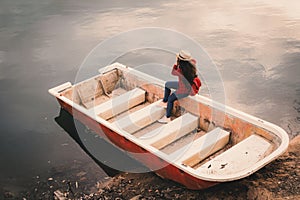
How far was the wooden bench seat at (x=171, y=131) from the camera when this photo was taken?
639 cm

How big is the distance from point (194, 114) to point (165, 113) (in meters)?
0.53

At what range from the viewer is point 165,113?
7.27 m

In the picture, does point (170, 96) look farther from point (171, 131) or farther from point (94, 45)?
point (94, 45)

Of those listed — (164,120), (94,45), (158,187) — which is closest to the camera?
(158,187)

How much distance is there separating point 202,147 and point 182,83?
3.85 feet

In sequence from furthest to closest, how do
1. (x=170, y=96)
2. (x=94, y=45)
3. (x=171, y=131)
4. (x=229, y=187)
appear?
1. (x=94, y=45)
2. (x=170, y=96)
3. (x=171, y=131)
4. (x=229, y=187)

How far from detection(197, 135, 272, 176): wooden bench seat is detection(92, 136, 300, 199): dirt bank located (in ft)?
1.33

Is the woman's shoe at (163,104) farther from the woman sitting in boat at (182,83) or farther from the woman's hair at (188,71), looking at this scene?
the woman's hair at (188,71)

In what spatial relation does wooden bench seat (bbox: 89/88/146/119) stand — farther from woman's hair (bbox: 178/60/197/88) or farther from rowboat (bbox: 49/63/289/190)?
woman's hair (bbox: 178/60/197/88)

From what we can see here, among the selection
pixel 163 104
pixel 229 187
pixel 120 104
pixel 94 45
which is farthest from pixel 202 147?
pixel 94 45

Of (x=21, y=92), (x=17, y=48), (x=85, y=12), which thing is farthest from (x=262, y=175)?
(x=85, y=12)

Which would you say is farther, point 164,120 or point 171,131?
point 164,120

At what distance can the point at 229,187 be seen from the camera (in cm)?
595

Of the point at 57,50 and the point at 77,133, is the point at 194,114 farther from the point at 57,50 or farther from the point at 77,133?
the point at 57,50
